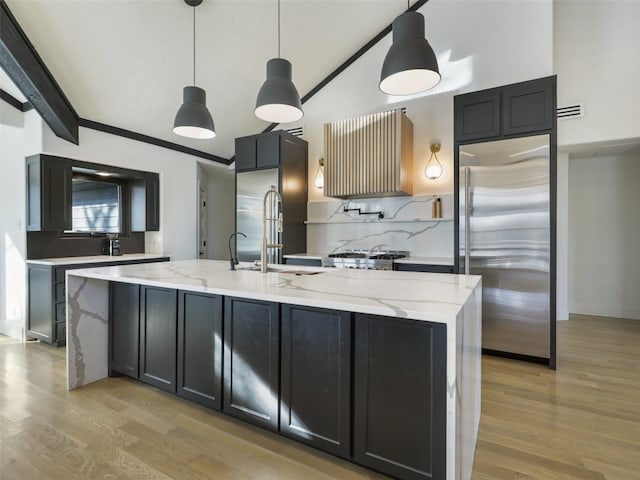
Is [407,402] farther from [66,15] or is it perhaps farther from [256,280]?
[66,15]

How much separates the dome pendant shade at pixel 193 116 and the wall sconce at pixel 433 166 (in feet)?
8.86

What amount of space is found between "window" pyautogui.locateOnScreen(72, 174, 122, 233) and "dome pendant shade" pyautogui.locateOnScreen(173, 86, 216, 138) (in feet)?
7.93

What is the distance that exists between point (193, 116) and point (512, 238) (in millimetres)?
3064

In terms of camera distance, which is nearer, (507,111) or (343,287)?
(343,287)

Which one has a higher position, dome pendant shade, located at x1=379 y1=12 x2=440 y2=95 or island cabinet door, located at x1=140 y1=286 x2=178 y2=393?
dome pendant shade, located at x1=379 y1=12 x2=440 y2=95

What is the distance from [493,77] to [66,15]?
439 centimetres

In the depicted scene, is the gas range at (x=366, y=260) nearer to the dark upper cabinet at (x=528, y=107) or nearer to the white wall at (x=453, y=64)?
the white wall at (x=453, y=64)

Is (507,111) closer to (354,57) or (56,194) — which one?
(354,57)

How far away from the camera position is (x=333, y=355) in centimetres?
168

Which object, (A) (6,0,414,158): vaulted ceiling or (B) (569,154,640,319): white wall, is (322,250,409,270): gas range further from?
(B) (569,154,640,319): white wall

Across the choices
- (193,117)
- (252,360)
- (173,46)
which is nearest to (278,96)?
(193,117)

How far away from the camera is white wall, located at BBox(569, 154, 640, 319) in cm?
471

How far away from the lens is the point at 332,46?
459 cm

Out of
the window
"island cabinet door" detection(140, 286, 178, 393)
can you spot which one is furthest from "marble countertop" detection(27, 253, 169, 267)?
"island cabinet door" detection(140, 286, 178, 393)
